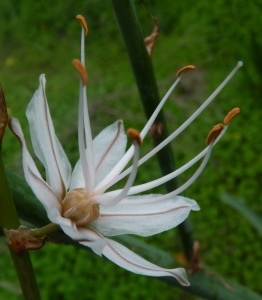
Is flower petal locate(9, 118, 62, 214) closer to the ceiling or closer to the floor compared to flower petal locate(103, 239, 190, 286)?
closer to the ceiling

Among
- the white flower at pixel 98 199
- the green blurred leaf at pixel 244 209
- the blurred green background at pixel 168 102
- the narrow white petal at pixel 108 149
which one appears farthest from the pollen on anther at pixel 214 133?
the blurred green background at pixel 168 102

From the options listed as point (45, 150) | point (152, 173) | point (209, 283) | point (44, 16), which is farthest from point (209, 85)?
point (45, 150)

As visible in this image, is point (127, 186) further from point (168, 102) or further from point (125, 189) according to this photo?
point (168, 102)

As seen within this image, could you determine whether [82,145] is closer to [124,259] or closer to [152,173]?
[124,259]

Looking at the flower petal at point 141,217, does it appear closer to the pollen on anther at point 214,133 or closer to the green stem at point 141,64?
the pollen on anther at point 214,133

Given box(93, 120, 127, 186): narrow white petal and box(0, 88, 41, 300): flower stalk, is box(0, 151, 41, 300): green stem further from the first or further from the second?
box(93, 120, 127, 186): narrow white petal

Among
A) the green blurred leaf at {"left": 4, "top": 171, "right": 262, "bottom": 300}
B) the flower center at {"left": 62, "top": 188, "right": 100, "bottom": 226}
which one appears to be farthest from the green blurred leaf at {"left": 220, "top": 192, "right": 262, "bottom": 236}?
the flower center at {"left": 62, "top": 188, "right": 100, "bottom": 226}

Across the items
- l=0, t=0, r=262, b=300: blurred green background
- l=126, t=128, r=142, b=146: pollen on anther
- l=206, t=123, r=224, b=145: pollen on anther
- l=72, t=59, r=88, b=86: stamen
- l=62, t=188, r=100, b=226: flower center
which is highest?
l=72, t=59, r=88, b=86: stamen
